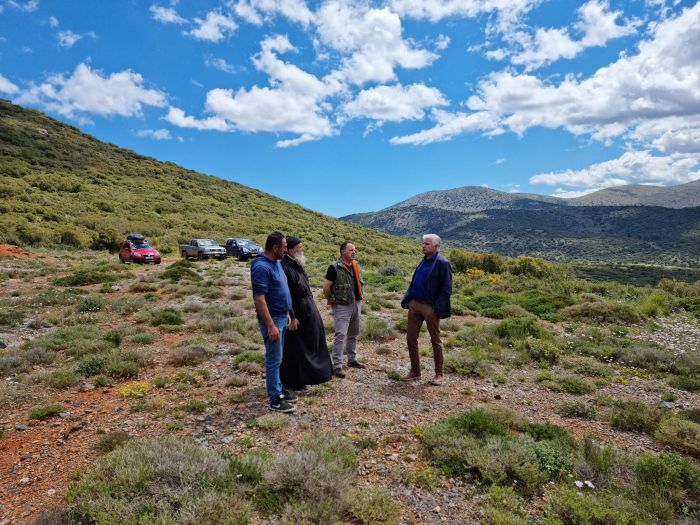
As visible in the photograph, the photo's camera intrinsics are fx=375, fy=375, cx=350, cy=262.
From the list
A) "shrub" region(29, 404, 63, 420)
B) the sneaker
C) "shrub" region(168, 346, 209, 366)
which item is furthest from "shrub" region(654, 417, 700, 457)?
"shrub" region(29, 404, 63, 420)

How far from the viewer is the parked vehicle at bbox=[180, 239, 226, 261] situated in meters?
24.9

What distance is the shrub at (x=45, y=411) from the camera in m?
4.84

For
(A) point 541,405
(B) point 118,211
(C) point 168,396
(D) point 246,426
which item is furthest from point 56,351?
(B) point 118,211

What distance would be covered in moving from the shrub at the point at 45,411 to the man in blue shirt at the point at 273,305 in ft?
9.20

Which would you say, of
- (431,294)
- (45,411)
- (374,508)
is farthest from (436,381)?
(45,411)

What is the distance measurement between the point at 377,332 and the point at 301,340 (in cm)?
408

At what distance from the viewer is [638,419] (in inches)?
199

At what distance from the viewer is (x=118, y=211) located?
117 ft

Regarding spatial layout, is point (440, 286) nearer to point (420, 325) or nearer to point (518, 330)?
point (420, 325)

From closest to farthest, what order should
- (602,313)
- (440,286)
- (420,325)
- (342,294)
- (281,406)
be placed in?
(281,406)
(440,286)
(420,325)
(342,294)
(602,313)

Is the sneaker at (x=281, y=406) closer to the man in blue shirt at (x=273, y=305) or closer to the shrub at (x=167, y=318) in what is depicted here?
the man in blue shirt at (x=273, y=305)

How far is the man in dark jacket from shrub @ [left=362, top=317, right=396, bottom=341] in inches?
119

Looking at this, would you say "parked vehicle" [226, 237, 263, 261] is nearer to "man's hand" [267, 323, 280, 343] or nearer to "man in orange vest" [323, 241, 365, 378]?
"man in orange vest" [323, 241, 365, 378]

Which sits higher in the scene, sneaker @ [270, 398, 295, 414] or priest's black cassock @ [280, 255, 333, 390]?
priest's black cassock @ [280, 255, 333, 390]
